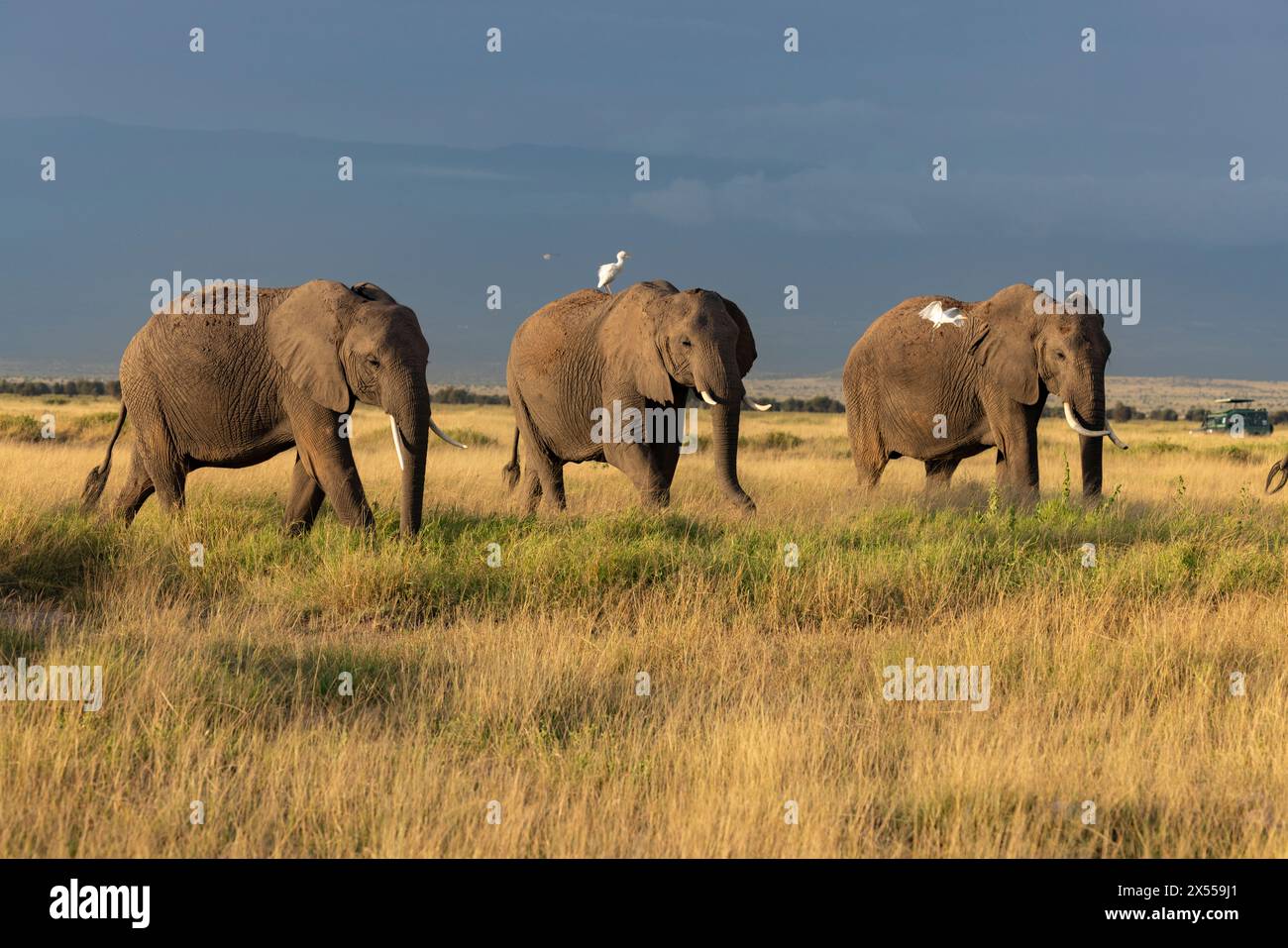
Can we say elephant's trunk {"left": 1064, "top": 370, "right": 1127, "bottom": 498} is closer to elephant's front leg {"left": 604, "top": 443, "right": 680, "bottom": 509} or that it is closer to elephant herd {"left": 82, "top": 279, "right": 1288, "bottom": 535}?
elephant herd {"left": 82, "top": 279, "right": 1288, "bottom": 535}

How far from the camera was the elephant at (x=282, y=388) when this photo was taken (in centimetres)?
1073

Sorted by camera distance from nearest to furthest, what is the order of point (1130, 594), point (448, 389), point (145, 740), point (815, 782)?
1. point (815, 782)
2. point (145, 740)
3. point (1130, 594)
4. point (448, 389)

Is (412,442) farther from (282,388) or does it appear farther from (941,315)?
(941,315)

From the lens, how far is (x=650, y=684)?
7414mm

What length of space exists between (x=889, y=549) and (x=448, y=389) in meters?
87.8

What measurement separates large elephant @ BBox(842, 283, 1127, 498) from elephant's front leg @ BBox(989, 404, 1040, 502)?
0.05 ft

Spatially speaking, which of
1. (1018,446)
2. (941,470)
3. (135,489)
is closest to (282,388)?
(135,489)

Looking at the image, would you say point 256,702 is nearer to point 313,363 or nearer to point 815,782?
point 815,782

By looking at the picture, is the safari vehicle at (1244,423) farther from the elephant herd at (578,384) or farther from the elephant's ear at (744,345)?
the elephant's ear at (744,345)

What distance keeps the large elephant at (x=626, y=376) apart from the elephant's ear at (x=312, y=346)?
3.28m

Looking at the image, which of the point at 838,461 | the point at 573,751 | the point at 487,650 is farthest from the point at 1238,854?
the point at 838,461

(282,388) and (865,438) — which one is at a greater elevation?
(282,388)

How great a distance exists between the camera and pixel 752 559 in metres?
10.1

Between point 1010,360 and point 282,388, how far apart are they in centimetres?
814
